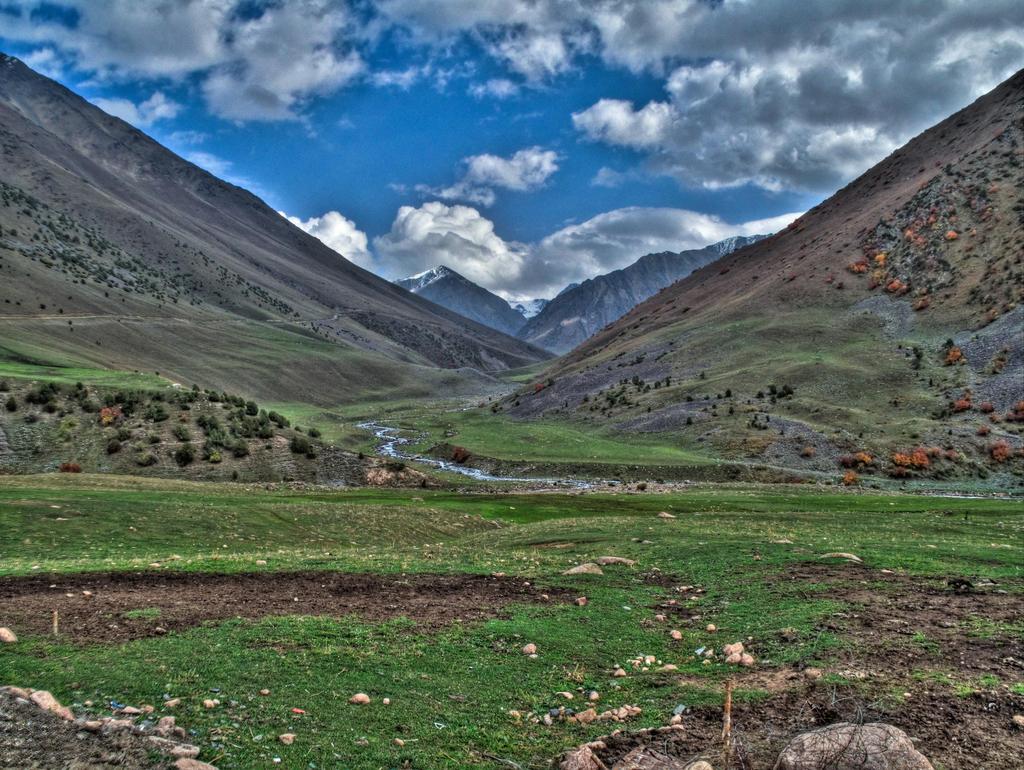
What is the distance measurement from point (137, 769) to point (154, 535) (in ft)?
69.6

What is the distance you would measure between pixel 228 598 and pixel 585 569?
10.3 metres

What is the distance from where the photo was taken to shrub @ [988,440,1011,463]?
64.2m

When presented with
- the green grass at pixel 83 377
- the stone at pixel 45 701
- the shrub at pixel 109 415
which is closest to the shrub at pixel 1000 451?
the stone at pixel 45 701

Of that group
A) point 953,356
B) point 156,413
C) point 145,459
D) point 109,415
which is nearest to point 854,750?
point 145,459

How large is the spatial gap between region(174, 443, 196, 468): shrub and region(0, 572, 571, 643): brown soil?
36.8m

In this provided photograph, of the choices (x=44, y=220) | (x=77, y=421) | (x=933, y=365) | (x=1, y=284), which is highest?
(x=44, y=220)

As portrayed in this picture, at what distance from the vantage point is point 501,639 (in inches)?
512

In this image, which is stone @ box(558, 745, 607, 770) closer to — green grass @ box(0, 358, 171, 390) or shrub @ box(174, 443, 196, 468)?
shrub @ box(174, 443, 196, 468)

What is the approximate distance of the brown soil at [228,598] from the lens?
12.9 m

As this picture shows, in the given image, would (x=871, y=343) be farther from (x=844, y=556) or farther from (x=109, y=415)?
(x=109, y=415)

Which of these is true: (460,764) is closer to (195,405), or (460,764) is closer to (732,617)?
(732,617)

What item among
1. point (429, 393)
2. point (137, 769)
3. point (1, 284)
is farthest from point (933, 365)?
point (1, 284)

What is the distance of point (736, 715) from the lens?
9.23 metres

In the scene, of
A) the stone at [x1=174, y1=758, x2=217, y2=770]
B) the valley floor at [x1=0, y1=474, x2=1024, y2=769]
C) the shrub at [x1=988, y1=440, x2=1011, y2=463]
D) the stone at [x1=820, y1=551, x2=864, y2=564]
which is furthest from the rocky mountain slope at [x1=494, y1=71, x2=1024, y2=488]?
the stone at [x1=174, y1=758, x2=217, y2=770]
